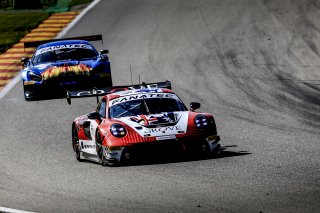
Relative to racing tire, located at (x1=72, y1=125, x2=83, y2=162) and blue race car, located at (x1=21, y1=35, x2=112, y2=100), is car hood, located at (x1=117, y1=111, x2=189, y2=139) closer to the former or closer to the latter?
racing tire, located at (x1=72, y1=125, x2=83, y2=162)

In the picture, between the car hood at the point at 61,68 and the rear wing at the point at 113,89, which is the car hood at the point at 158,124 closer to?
the rear wing at the point at 113,89

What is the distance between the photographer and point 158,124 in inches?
479

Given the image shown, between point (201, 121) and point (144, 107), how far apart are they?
3.14ft

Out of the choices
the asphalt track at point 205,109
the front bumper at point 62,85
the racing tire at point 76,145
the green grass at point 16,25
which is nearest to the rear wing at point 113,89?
the racing tire at point 76,145

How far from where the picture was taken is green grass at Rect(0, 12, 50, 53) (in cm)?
2838

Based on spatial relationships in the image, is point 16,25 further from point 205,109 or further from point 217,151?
point 217,151

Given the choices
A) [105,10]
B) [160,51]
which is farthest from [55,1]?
[160,51]

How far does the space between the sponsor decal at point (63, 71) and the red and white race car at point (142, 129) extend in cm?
602

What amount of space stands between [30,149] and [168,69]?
28.9 ft

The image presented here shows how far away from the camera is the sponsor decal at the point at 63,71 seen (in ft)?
64.0

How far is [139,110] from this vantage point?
42.1 ft

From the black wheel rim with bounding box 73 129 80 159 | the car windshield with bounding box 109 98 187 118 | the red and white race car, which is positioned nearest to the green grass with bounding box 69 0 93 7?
the black wheel rim with bounding box 73 129 80 159

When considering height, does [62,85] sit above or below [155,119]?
above

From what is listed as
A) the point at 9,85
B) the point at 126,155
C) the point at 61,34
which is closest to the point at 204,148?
the point at 126,155
